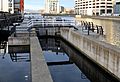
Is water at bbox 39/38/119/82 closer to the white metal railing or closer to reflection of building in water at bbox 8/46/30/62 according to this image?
reflection of building in water at bbox 8/46/30/62

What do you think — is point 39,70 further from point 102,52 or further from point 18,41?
point 18,41

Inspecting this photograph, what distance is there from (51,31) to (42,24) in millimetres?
2137

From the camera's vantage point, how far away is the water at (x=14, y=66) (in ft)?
56.7

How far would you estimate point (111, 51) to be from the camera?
17359 millimetres

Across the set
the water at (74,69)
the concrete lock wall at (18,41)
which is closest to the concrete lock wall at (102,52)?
the water at (74,69)

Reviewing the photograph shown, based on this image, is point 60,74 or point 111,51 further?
point 60,74

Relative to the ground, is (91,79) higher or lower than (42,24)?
lower

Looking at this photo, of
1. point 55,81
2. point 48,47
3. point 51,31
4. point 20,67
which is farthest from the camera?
Answer: point 51,31

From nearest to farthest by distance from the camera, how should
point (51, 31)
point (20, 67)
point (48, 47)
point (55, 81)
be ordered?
point (55, 81) < point (20, 67) < point (48, 47) < point (51, 31)

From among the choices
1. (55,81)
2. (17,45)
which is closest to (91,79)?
(55,81)

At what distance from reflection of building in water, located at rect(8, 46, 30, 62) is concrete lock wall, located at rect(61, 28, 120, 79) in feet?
16.3

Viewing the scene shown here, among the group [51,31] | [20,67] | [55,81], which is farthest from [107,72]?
[51,31]

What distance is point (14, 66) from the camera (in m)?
21.0

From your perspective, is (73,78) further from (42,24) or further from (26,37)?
(42,24)
